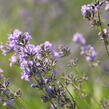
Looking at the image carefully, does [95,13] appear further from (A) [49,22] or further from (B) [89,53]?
(A) [49,22]

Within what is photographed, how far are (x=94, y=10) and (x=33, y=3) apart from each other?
702cm

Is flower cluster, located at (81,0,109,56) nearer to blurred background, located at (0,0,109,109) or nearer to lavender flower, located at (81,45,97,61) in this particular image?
lavender flower, located at (81,45,97,61)

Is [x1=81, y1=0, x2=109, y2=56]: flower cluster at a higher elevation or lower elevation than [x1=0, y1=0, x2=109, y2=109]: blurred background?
lower

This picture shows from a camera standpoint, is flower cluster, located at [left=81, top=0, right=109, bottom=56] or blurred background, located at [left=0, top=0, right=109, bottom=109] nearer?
flower cluster, located at [left=81, top=0, right=109, bottom=56]

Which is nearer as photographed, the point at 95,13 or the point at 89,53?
the point at 95,13

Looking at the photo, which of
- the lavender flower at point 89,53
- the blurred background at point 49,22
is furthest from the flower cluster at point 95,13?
the blurred background at point 49,22

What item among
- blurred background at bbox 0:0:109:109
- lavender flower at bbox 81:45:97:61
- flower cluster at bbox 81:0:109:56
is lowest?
flower cluster at bbox 81:0:109:56

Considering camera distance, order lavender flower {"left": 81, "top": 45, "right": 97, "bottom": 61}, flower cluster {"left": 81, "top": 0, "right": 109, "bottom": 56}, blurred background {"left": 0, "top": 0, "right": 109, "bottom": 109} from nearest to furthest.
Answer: flower cluster {"left": 81, "top": 0, "right": 109, "bottom": 56} < lavender flower {"left": 81, "top": 45, "right": 97, "bottom": 61} < blurred background {"left": 0, "top": 0, "right": 109, "bottom": 109}

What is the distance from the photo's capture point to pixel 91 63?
3822 millimetres

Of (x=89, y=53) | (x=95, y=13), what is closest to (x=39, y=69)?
(x=95, y=13)

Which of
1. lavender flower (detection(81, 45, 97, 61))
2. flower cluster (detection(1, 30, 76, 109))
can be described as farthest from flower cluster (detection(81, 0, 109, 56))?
lavender flower (detection(81, 45, 97, 61))

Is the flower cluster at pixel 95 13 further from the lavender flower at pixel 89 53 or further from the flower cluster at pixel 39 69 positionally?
the lavender flower at pixel 89 53

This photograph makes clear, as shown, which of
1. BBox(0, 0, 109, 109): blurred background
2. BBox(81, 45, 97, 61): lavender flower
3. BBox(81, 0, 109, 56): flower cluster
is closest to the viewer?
BBox(81, 0, 109, 56): flower cluster

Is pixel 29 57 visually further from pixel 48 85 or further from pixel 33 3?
pixel 33 3
